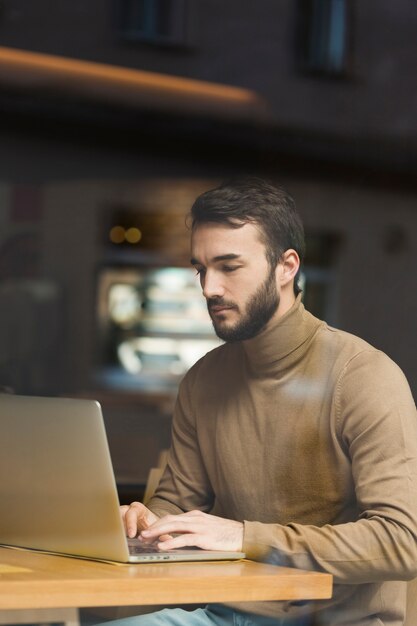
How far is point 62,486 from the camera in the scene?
A: 5.52ft

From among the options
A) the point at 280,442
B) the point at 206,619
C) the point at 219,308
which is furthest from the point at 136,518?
the point at 219,308

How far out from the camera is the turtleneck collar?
6.56 ft

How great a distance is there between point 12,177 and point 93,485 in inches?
31.2

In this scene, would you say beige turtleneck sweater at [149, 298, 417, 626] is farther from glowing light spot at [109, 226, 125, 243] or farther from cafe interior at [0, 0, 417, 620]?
glowing light spot at [109, 226, 125, 243]

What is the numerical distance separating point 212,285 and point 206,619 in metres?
0.57

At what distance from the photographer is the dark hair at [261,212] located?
2055mm

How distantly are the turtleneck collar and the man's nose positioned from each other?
0.32 feet

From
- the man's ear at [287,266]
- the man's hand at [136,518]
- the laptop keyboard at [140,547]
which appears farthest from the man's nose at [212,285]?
the laptop keyboard at [140,547]

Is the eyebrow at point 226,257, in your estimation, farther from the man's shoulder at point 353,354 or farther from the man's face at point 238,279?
the man's shoulder at point 353,354

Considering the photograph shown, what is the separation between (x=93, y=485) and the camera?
164cm

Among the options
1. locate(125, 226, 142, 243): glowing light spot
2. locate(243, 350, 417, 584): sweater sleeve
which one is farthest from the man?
locate(125, 226, 142, 243): glowing light spot

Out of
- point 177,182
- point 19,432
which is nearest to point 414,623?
point 19,432

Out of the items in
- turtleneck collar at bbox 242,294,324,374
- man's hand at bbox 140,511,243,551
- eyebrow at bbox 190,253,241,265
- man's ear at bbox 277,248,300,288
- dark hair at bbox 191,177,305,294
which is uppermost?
dark hair at bbox 191,177,305,294

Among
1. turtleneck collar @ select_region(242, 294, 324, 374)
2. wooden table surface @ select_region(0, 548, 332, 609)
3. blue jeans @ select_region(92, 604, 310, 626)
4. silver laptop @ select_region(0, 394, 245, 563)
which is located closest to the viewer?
wooden table surface @ select_region(0, 548, 332, 609)
